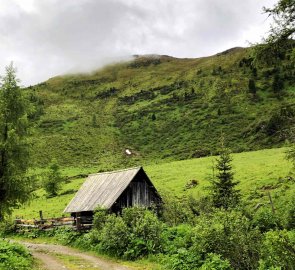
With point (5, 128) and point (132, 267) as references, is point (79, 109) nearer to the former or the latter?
point (5, 128)

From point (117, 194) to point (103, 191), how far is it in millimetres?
2591

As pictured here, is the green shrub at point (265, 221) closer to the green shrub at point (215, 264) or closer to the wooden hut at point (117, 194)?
the green shrub at point (215, 264)

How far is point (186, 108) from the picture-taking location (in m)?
118

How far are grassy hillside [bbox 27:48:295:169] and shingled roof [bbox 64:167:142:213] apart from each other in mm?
41412

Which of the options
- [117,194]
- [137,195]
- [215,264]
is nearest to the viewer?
[215,264]

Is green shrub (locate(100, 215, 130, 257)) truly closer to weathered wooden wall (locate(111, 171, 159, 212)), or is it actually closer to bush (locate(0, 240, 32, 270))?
bush (locate(0, 240, 32, 270))

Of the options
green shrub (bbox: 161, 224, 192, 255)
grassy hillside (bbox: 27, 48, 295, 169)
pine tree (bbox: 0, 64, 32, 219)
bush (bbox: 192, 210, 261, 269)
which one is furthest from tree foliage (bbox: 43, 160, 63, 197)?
bush (bbox: 192, 210, 261, 269)

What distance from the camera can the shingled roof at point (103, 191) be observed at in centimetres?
3269

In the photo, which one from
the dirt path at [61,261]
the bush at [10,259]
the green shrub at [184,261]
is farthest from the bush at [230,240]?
the bush at [10,259]

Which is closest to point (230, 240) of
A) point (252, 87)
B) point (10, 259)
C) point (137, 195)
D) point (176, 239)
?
point (176, 239)

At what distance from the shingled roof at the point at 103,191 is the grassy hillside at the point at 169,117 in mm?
41412

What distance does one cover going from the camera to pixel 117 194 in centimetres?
3231

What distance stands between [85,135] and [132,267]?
314 ft

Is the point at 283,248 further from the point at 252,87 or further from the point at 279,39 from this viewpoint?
the point at 252,87
